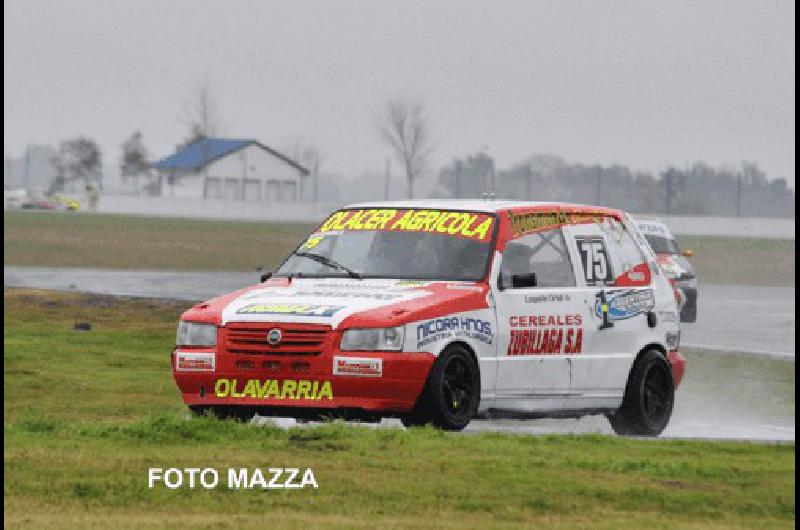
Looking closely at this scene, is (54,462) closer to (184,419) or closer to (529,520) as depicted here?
(184,419)

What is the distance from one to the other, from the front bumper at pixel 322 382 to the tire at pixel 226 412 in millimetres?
107

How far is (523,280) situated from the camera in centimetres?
1361

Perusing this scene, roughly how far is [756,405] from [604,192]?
87517 millimetres

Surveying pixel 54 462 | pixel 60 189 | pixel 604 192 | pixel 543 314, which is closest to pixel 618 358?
pixel 543 314

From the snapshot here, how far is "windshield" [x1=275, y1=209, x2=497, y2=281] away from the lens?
1363cm

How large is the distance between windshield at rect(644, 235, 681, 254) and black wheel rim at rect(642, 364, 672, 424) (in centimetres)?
1539

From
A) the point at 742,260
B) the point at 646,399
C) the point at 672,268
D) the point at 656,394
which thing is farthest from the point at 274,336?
the point at 742,260

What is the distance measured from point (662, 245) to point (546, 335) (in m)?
16.9

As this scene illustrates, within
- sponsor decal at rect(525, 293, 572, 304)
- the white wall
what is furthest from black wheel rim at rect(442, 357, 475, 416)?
the white wall

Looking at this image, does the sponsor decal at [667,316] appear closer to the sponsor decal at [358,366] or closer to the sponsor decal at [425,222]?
the sponsor decal at [425,222]

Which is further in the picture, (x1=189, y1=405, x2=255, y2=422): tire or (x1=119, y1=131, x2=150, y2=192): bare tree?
(x1=119, y1=131, x2=150, y2=192): bare tree

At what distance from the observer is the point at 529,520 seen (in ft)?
31.4

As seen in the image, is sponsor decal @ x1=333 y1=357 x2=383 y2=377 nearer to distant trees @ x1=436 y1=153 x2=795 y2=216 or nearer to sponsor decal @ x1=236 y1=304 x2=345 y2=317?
sponsor decal @ x1=236 y1=304 x2=345 y2=317

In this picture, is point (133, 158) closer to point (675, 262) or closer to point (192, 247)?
point (192, 247)
